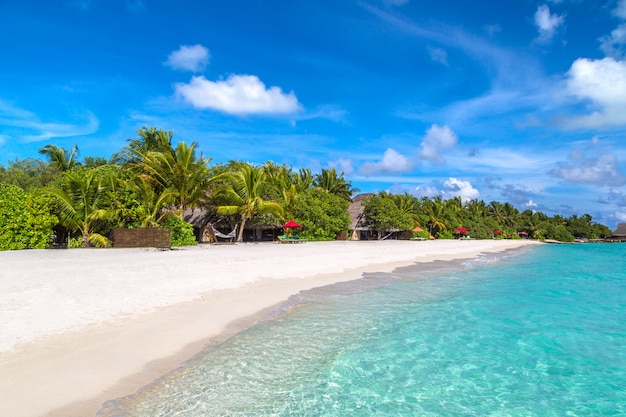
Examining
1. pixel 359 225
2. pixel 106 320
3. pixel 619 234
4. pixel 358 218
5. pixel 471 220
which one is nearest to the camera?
pixel 106 320

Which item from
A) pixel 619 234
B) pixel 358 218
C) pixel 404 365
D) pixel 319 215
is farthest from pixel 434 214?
pixel 619 234

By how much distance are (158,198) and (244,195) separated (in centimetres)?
596

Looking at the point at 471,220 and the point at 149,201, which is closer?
the point at 149,201

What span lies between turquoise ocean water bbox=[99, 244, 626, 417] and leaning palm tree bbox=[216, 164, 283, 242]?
16.5 meters

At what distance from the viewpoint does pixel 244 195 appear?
997 inches

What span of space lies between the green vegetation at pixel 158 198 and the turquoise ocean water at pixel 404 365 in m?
13.9

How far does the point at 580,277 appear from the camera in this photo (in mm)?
16594

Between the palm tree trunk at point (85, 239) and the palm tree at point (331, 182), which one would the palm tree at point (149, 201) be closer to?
the palm tree trunk at point (85, 239)

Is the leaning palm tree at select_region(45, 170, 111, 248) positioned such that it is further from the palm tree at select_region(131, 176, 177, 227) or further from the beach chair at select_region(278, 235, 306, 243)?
the beach chair at select_region(278, 235, 306, 243)

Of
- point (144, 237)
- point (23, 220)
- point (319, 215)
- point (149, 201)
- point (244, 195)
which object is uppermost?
point (244, 195)

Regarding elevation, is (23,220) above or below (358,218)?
below

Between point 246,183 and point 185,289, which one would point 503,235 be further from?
point 185,289

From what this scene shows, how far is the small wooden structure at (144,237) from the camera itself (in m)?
17.6

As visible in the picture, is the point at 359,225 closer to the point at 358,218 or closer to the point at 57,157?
the point at 358,218
